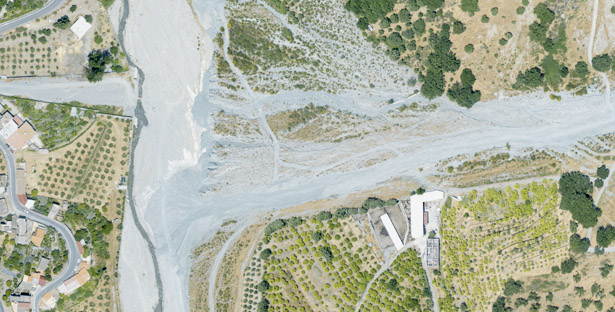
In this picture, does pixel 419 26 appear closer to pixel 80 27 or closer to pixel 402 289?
pixel 402 289

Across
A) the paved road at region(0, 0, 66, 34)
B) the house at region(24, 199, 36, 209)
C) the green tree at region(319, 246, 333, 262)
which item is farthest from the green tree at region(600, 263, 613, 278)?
the paved road at region(0, 0, 66, 34)

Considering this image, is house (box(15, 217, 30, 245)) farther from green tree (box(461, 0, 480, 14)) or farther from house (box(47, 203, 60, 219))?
green tree (box(461, 0, 480, 14))

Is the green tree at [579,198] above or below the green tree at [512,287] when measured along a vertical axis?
above

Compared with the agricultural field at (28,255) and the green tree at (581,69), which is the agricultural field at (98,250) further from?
the green tree at (581,69)

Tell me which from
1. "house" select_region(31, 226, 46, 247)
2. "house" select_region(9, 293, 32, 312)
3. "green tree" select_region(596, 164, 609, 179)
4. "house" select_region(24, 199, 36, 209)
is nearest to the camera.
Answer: "house" select_region(9, 293, 32, 312)

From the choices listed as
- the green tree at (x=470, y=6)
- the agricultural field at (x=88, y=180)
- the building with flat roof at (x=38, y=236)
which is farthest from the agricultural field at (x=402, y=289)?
the building with flat roof at (x=38, y=236)
